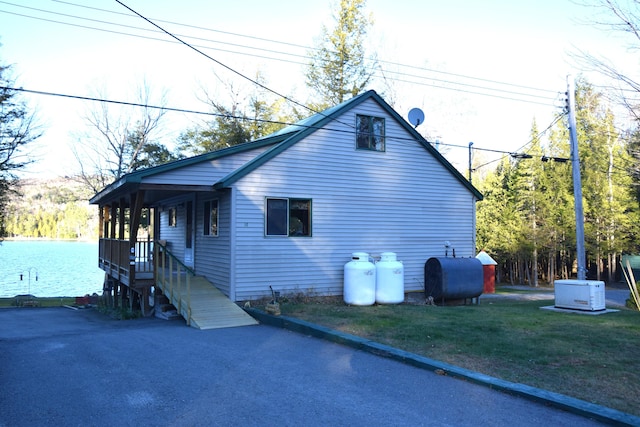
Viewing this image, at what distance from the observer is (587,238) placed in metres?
27.3

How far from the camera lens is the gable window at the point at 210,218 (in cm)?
1321

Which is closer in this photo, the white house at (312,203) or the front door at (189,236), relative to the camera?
the white house at (312,203)

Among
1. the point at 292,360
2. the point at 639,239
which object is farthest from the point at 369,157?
the point at 639,239

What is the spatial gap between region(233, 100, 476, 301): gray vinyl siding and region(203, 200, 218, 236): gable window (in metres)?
1.45

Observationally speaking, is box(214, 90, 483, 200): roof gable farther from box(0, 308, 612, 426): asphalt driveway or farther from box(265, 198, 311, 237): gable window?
box(0, 308, 612, 426): asphalt driveway

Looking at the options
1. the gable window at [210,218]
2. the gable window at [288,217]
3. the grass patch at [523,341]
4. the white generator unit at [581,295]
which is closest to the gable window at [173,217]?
the gable window at [210,218]

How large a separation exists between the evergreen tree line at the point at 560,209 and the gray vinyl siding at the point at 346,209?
1338cm

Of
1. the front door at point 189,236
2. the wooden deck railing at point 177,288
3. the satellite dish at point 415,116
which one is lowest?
the wooden deck railing at point 177,288

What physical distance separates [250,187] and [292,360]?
20.1 ft

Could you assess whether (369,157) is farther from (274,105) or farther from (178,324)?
(274,105)

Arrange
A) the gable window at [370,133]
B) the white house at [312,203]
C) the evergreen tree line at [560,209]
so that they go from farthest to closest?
the evergreen tree line at [560,209] < the gable window at [370,133] < the white house at [312,203]

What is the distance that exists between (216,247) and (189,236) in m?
2.75

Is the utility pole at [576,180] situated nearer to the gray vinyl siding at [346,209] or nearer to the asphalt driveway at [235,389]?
the gray vinyl siding at [346,209]

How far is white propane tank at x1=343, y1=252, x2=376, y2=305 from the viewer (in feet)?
41.0
